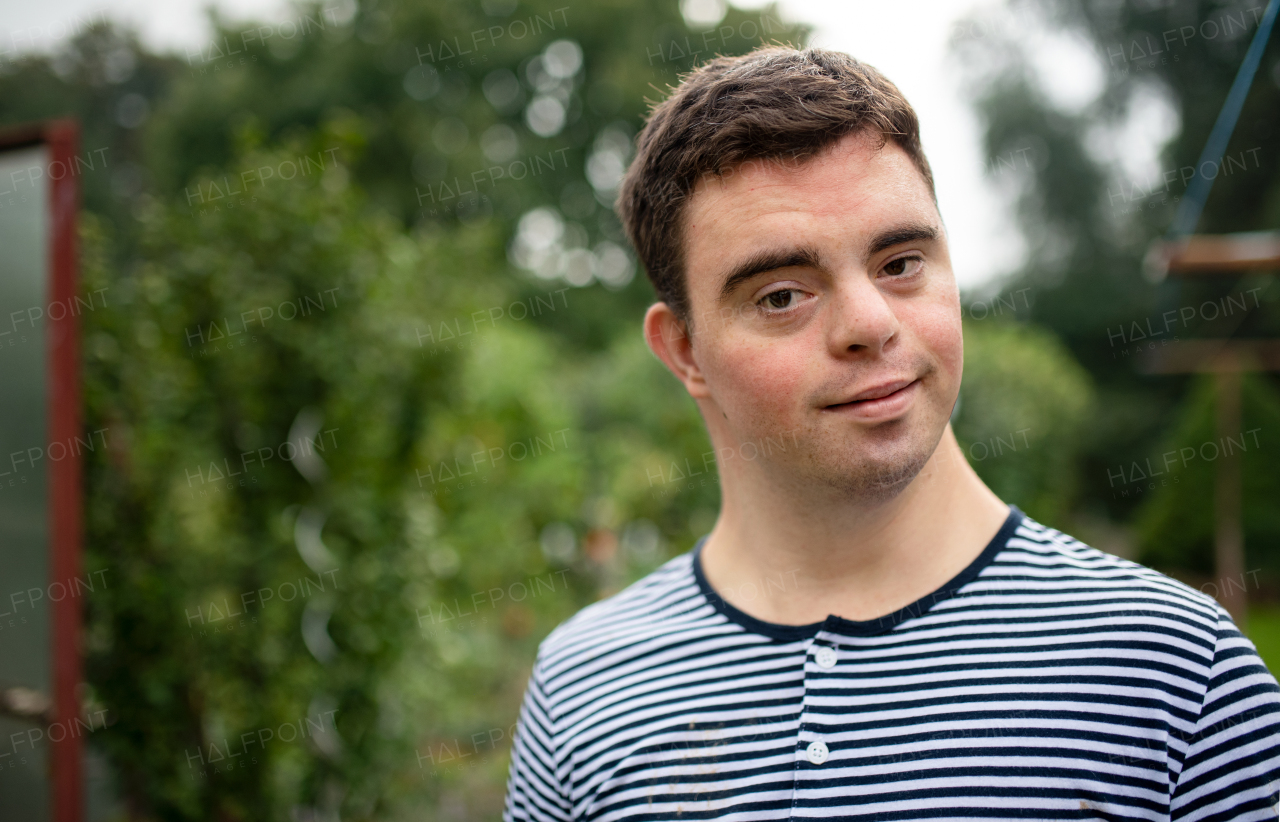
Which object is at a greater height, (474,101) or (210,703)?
(474,101)

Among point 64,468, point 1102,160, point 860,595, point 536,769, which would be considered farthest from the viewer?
point 1102,160

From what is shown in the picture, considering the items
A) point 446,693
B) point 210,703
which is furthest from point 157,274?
point 446,693

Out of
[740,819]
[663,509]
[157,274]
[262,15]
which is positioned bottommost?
[663,509]

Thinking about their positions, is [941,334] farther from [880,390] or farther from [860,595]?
[860,595]

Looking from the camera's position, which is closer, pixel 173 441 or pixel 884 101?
Answer: pixel 884 101

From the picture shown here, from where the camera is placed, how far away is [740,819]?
1292 mm

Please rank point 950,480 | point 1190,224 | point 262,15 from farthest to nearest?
point 262,15 → point 1190,224 → point 950,480

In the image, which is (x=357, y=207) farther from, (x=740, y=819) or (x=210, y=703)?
(x=740, y=819)

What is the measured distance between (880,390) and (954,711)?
1.62 ft

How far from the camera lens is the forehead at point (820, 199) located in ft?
4.15

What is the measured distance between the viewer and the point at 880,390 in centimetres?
125

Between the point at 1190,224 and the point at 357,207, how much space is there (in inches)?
164

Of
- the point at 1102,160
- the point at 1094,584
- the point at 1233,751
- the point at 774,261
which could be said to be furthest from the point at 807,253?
the point at 1102,160

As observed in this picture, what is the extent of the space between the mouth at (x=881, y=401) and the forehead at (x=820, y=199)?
227mm
